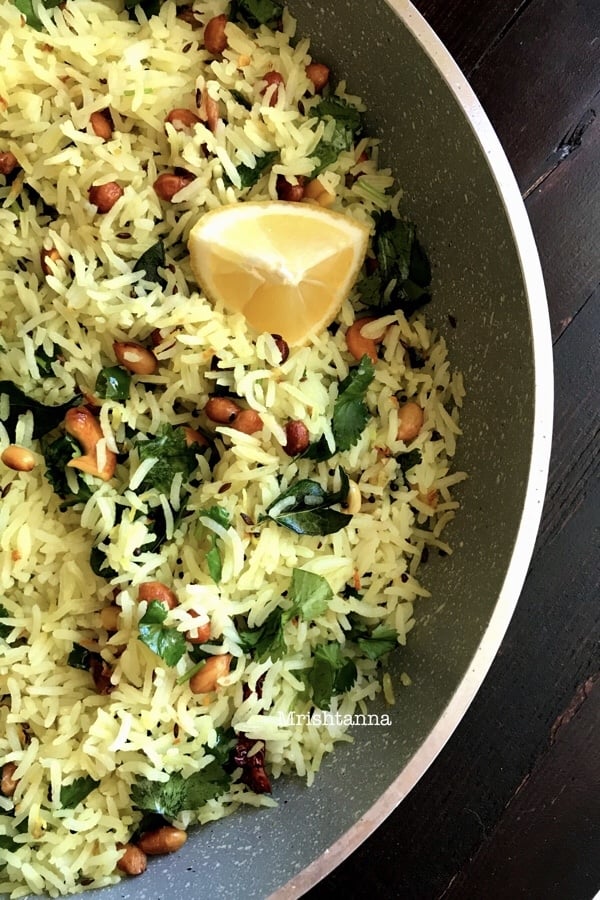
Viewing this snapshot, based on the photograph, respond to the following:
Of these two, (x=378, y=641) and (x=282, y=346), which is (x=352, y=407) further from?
(x=378, y=641)

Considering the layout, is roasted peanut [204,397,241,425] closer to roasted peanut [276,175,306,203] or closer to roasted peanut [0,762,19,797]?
roasted peanut [276,175,306,203]

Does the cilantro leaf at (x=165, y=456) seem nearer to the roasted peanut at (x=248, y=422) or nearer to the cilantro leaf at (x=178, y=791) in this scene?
the roasted peanut at (x=248, y=422)

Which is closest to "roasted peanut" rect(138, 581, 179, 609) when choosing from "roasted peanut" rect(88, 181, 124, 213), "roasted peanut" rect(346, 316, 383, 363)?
"roasted peanut" rect(346, 316, 383, 363)

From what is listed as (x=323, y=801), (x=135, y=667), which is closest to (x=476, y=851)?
(x=323, y=801)

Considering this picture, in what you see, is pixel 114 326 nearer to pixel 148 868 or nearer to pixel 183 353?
pixel 183 353

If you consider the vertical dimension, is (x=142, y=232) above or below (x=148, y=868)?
above

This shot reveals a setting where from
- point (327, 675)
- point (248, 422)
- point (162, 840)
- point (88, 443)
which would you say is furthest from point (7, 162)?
point (162, 840)
